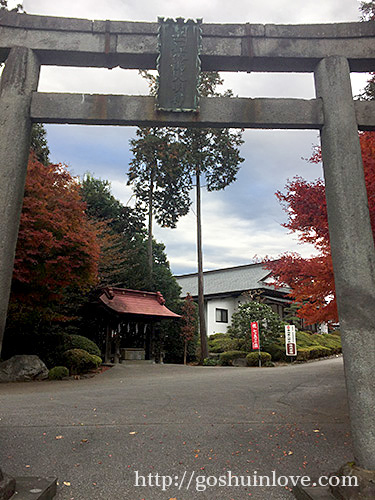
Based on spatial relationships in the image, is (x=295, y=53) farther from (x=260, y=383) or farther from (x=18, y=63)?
(x=260, y=383)

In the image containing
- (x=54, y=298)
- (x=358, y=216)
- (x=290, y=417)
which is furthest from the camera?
(x=54, y=298)

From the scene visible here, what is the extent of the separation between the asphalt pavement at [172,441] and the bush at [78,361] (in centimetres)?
518

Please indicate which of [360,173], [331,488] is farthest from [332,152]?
[331,488]

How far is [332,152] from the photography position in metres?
4.00

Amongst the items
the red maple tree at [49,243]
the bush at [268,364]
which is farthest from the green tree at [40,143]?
the bush at [268,364]

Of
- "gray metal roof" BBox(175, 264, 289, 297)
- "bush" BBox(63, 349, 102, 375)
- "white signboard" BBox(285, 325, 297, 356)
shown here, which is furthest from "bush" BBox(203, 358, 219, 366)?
"gray metal roof" BBox(175, 264, 289, 297)

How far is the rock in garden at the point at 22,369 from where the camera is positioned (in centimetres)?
1209

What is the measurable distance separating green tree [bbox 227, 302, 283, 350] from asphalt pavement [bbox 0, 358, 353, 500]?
11993mm

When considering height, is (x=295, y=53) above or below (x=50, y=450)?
above

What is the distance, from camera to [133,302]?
19828mm

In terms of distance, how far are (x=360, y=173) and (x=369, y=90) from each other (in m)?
10.5

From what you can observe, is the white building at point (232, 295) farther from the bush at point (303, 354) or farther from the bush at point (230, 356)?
the bush at point (230, 356)

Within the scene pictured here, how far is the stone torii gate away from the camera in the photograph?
3.76 metres

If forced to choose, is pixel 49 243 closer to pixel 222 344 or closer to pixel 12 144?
pixel 12 144
